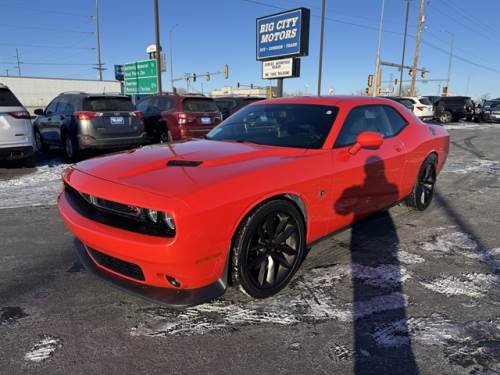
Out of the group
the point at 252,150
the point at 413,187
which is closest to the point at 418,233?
the point at 413,187

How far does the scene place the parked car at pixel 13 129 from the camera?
6.93 metres

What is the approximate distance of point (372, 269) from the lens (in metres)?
3.44

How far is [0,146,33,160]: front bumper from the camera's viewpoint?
700 cm

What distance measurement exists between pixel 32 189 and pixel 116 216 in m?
4.59

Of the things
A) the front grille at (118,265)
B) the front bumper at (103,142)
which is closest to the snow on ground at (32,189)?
the front bumper at (103,142)

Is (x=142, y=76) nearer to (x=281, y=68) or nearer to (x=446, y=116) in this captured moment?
(x=281, y=68)

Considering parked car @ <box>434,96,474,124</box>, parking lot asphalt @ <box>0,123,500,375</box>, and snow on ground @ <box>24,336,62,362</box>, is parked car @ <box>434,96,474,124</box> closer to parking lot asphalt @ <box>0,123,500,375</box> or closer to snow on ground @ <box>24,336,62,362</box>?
parking lot asphalt @ <box>0,123,500,375</box>

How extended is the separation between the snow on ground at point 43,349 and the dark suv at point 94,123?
6554 mm

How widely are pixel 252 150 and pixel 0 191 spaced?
196 inches

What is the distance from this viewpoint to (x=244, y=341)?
2449mm

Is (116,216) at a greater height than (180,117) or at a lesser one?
lesser

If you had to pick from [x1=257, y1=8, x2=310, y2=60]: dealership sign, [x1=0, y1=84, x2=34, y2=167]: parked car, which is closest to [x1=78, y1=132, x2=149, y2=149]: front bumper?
[x1=0, y1=84, x2=34, y2=167]: parked car

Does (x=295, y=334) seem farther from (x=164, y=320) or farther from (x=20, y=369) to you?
(x=20, y=369)

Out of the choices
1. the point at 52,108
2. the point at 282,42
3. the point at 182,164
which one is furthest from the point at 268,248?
the point at 282,42
